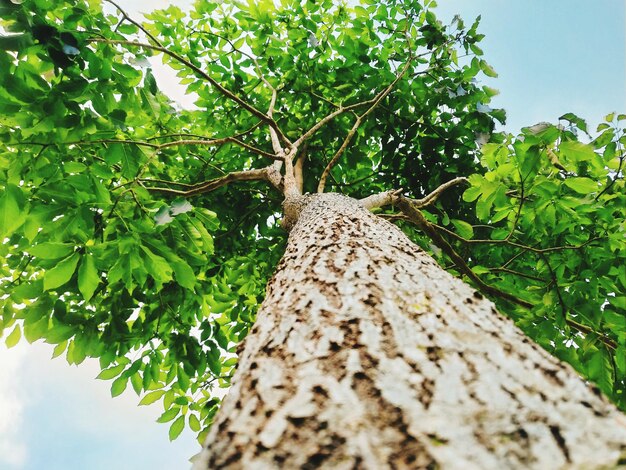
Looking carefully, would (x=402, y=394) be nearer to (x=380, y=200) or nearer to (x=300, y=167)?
(x=380, y=200)

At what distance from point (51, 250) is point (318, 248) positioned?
4.52ft

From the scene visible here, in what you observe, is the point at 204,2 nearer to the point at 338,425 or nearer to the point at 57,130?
the point at 57,130

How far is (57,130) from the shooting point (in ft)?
7.02

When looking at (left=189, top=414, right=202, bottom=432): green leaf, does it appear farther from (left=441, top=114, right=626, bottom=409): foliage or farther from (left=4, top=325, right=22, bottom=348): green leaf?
(left=441, top=114, right=626, bottom=409): foliage

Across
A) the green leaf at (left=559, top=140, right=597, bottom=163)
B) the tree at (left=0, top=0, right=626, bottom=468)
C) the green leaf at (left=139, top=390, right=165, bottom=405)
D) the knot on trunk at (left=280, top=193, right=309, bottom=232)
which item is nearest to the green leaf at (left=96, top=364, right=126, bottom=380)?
the tree at (left=0, top=0, right=626, bottom=468)

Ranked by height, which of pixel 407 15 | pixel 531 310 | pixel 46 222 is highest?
pixel 407 15

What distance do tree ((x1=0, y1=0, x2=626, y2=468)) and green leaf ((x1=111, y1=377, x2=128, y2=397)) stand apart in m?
0.08

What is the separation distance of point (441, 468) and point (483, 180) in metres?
2.07

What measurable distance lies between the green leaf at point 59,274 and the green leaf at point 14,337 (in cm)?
85

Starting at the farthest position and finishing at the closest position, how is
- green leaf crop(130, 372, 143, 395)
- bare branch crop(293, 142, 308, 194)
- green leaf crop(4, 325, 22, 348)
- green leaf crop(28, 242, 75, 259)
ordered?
1. bare branch crop(293, 142, 308, 194)
2. green leaf crop(130, 372, 143, 395)
3. green leaf crop(4, 325, 22, 348)
4. green leaf crop(28, 242, 75, 259)

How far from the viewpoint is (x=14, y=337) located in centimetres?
245

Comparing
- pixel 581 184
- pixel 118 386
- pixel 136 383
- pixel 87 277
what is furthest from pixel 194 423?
pixel 581 184

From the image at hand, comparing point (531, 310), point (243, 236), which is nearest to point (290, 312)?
point (531, 310)

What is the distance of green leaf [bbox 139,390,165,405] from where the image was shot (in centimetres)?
292
